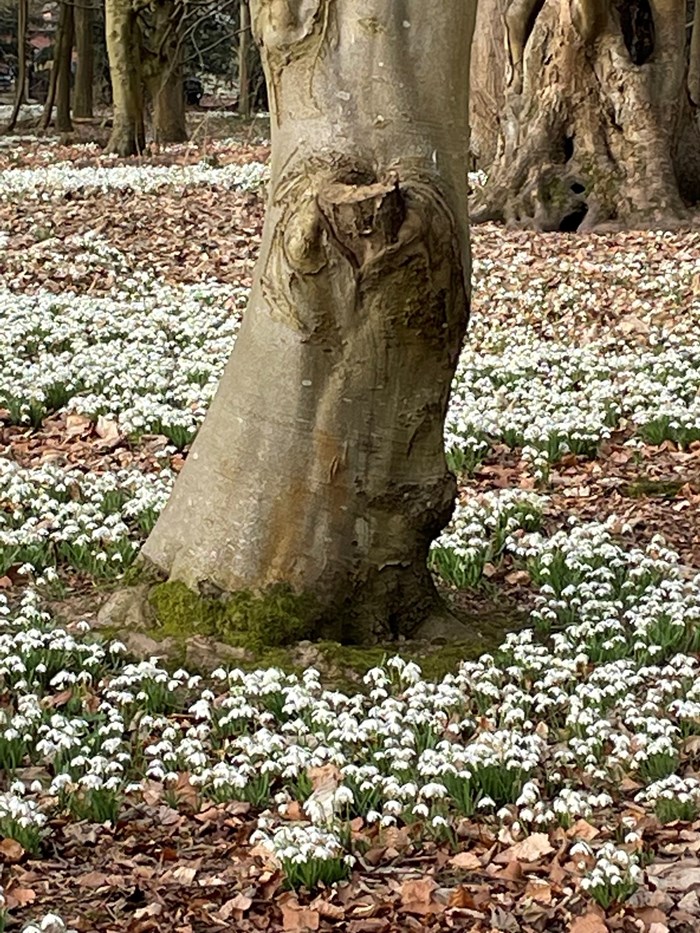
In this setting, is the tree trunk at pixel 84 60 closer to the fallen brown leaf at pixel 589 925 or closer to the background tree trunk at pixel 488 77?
the background tree trunk at pixel 488 77

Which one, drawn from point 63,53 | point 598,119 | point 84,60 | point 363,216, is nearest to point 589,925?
point 363,216

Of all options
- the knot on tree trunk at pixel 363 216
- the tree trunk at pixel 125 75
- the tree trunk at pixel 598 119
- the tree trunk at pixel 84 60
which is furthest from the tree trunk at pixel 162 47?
the knot on tree trunk at pixel 363 216

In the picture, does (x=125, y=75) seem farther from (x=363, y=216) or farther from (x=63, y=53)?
(x=363, y=216)

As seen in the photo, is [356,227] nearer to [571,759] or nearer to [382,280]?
[382,280]

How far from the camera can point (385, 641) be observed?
5629mm

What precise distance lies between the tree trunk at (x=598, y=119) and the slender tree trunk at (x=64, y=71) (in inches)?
696

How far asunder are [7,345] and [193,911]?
758 cm

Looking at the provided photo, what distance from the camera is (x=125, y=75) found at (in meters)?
23.4

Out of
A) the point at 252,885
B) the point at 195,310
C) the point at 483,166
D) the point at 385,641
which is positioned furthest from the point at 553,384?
the point at 483,166

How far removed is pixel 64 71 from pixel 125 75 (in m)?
8.24

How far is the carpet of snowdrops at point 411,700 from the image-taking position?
4.11m

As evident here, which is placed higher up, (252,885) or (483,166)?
(483,166)

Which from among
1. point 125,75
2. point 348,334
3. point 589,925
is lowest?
point 589,925

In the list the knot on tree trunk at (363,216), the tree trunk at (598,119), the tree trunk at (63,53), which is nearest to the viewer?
the knot on tree trunk at (363,216)
